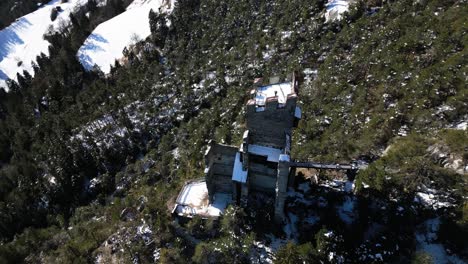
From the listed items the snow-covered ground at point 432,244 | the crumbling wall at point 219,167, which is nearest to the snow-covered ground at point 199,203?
the crumbling wall at point 219,167

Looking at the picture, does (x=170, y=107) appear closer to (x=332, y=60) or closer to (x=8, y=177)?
(x=332, y=60)

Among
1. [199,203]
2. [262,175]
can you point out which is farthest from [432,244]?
[199,203]

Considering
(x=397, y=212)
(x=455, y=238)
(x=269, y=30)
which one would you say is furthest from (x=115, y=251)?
Answer: (x=269, y=30)

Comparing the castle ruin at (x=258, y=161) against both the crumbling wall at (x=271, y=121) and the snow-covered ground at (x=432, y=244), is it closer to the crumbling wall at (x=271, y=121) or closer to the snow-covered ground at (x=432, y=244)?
the crumbling wall at (x=271, y=121)

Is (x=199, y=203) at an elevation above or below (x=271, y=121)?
below

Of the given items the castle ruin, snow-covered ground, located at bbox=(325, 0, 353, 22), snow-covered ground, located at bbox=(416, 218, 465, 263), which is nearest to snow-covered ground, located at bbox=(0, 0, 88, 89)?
snow-covered ground, located at bbox=(325, 0, 353, 22)

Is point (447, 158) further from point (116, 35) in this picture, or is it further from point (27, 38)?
point (27, 38)
